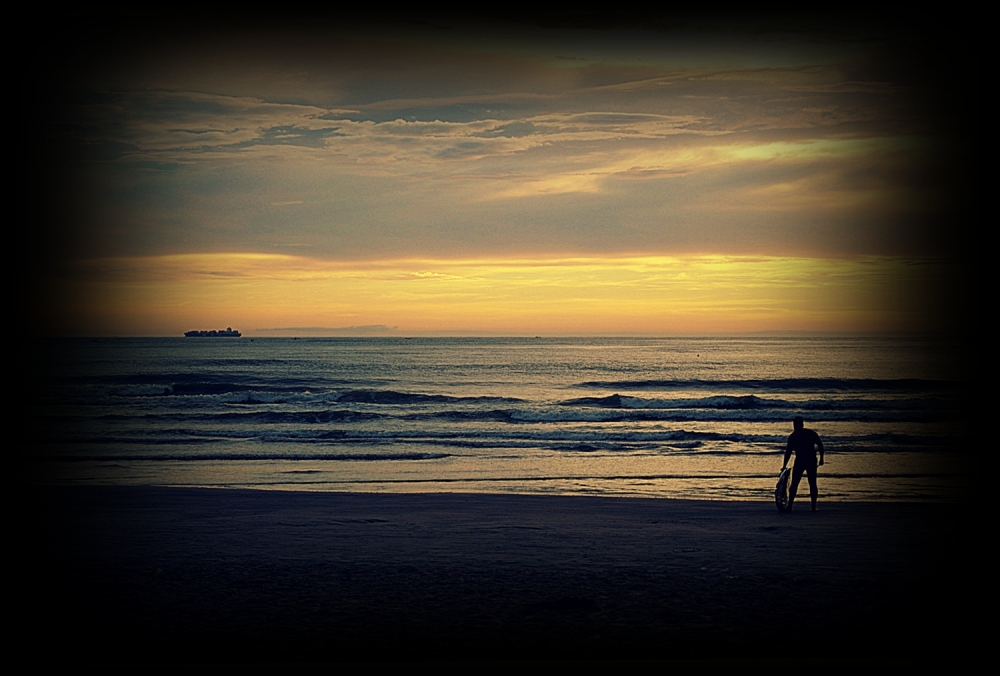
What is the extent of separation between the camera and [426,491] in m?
14.8

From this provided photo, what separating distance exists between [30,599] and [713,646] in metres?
4.52

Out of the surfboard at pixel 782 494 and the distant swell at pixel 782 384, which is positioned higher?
the distant swell at pixel 782 384

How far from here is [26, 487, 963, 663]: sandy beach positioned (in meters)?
5.71

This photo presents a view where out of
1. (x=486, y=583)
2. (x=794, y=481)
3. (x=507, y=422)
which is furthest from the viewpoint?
(x=507, y=422)

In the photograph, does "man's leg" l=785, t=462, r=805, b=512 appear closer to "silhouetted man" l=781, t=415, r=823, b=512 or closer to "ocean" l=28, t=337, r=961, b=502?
"silhouetted man" l=781, t=415, r=823, b=512

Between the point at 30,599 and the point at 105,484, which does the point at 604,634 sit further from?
the point at 105,484

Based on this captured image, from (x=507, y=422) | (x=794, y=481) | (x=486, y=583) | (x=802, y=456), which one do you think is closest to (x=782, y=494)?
(x=794, y=481)

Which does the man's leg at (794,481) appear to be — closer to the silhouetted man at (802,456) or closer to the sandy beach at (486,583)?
the silhouetted man at (802,456)

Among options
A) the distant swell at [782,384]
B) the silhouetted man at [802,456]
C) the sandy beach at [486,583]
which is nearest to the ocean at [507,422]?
the distant swell at [782,384]

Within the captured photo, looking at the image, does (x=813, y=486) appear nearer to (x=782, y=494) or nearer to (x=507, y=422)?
(x=782, y=494)

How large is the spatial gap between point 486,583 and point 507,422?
2005 centimetres

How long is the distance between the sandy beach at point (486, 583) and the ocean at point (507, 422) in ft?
3.43

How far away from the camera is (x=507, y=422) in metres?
27.9

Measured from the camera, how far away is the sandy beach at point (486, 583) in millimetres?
5711
